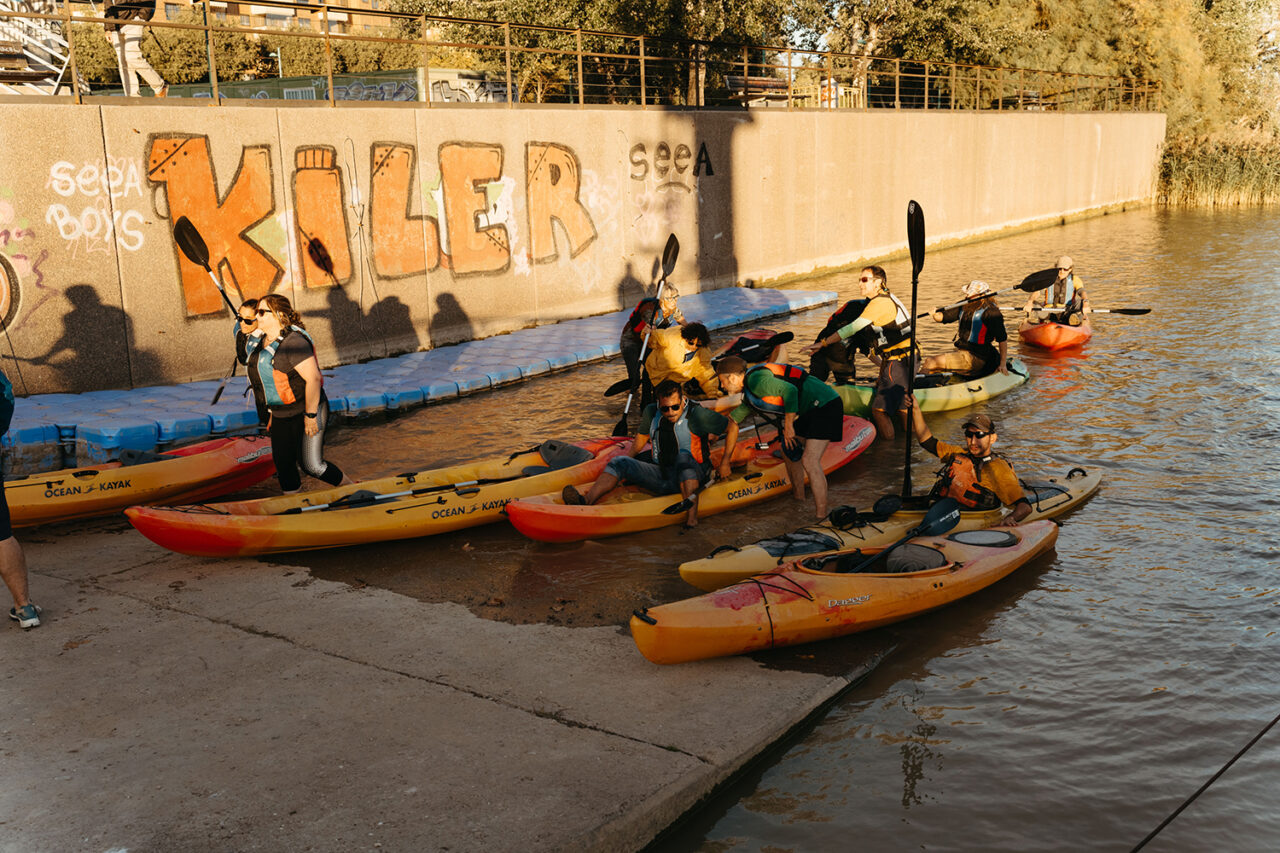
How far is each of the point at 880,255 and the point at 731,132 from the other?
6692 millimetres

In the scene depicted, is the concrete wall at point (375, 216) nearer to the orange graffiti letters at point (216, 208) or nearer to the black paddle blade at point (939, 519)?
the orange graffiti letters at point (216, 208)

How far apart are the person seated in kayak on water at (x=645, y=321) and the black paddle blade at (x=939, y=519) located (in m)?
3.60

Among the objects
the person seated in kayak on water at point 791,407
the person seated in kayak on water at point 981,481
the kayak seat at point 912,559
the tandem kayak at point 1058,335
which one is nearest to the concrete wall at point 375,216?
the tandem kayak at point 1058,335

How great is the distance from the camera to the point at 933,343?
15305mm

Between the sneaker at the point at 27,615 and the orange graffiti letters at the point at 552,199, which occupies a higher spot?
the orange graffiti letters at the point at 552,199

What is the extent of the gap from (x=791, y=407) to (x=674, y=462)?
974 millimetres

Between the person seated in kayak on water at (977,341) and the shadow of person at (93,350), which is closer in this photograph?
the shadow of person at (93,350)

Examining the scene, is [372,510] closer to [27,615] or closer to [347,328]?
[27,615]

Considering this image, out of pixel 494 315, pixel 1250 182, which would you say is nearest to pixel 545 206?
pixel 494 315

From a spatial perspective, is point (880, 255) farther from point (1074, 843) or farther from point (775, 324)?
point (1074, 843)

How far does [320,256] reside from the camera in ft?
42.6

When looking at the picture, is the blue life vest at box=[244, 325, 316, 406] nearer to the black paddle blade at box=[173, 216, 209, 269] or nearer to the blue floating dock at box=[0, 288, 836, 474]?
the blue floating dock at box=[0, 288, 836, 474]

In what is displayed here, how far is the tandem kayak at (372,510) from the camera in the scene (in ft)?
23.3

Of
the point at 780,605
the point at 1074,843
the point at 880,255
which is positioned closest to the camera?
the point at 1074,843
